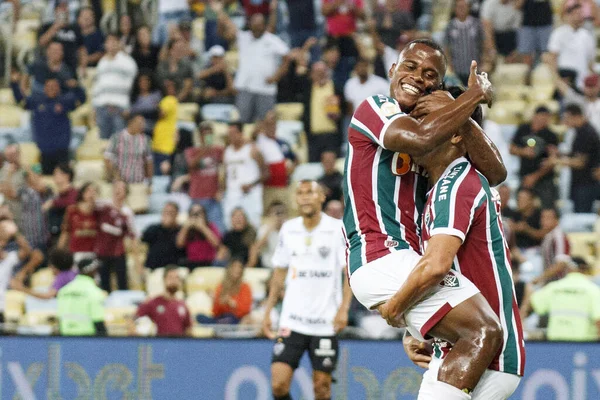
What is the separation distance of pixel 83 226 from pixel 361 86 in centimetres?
369

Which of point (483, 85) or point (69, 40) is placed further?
point (69, 40)

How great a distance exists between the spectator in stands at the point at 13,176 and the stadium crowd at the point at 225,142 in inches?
1.6

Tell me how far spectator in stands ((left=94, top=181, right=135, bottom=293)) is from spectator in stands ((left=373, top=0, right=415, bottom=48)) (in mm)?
4010

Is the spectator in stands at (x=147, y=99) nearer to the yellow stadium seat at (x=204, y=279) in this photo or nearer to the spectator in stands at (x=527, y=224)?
the yellow stadium seat at (x=204, y=279)

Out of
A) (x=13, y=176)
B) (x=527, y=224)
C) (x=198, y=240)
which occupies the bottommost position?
(x=198, y=240)

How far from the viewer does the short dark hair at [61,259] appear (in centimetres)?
1174

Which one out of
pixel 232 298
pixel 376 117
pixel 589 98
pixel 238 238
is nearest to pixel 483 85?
pixel 376 117

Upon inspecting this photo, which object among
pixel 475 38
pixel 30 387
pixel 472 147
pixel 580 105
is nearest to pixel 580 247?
pixel 580 105

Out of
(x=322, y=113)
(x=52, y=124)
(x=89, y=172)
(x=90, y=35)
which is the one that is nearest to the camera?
(x=322, y=113)

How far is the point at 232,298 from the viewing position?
1138 cm

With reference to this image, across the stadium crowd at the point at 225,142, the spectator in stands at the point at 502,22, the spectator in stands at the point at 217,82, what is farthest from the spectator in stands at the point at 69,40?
the spectator in stands at the point at 502,22

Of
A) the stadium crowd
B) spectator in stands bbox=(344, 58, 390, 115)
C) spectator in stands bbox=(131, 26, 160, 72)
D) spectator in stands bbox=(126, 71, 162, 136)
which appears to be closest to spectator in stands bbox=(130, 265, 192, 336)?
the stadium crowd

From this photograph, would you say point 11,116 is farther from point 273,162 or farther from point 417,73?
point 417,73

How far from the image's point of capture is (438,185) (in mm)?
5078
